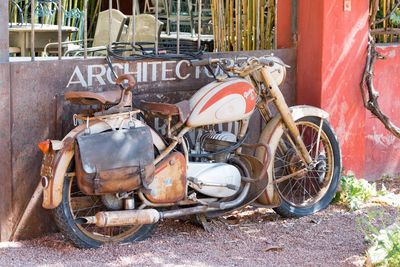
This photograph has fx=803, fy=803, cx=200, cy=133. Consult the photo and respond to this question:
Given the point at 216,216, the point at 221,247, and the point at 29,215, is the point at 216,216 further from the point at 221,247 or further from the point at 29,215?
the point at 29,215

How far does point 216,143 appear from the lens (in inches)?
216

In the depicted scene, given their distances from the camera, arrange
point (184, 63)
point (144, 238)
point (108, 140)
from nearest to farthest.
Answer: point (108, 140), point (144, 238), point (184, 63)

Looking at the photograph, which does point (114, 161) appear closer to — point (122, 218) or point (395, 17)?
point (122, 218)

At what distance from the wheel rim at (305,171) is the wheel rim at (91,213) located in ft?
4.04

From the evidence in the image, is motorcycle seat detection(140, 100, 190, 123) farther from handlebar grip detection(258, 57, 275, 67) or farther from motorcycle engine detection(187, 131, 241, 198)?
handlebar grip detection(258, 57, 275, 67)

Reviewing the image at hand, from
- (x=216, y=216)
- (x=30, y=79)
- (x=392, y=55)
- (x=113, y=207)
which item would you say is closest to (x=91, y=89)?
(x=30, y=79)

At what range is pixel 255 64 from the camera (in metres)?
5.41

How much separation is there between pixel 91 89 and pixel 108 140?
608 millimetres

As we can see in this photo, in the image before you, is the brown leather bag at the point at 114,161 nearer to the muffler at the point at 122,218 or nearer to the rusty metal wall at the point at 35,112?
the muffler at the point at 122,218

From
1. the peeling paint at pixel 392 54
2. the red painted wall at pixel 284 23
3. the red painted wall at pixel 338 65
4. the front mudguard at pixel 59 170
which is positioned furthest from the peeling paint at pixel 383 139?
the front mudguard at pixel 59 170

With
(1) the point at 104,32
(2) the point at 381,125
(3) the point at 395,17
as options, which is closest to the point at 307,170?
(2) the point at 381,125

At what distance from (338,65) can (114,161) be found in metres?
2.39

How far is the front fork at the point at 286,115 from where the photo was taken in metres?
5.60

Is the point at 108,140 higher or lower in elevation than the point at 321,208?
higher
